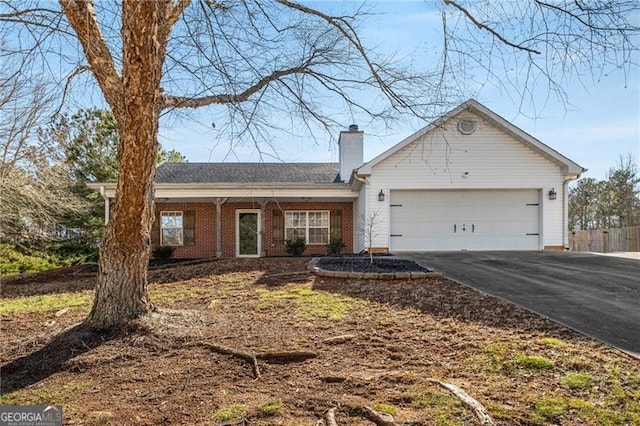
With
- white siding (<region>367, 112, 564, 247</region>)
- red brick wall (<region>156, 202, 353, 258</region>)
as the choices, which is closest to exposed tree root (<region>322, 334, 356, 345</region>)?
white siding (<region>367, 112, 564, 247</region>)

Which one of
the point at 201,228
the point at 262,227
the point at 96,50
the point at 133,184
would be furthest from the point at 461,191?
the point at 96,50

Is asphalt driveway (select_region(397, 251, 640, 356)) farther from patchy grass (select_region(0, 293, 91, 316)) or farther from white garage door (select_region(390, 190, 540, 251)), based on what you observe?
patchy grass (select_region(0, 293, 91, 316))

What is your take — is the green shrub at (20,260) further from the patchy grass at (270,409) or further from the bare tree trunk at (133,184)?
the patchy grass at (270,409)

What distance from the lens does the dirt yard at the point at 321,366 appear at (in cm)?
263

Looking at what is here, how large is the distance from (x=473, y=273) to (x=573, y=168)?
7.55 m

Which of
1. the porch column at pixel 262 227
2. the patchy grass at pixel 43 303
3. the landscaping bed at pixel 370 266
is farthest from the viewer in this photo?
the porch column at pixel 262 227

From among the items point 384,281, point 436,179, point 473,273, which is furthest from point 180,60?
point 436,179

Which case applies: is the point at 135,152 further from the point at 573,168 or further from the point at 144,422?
the point at 573,168

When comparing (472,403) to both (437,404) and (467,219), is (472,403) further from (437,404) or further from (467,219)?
(467,219)

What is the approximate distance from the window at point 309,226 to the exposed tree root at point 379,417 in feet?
44.8

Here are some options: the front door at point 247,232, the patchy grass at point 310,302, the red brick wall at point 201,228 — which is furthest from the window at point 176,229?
the patchy grass at point 310,302

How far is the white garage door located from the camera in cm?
1337

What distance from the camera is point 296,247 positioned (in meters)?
14.8

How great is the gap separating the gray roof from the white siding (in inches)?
146
